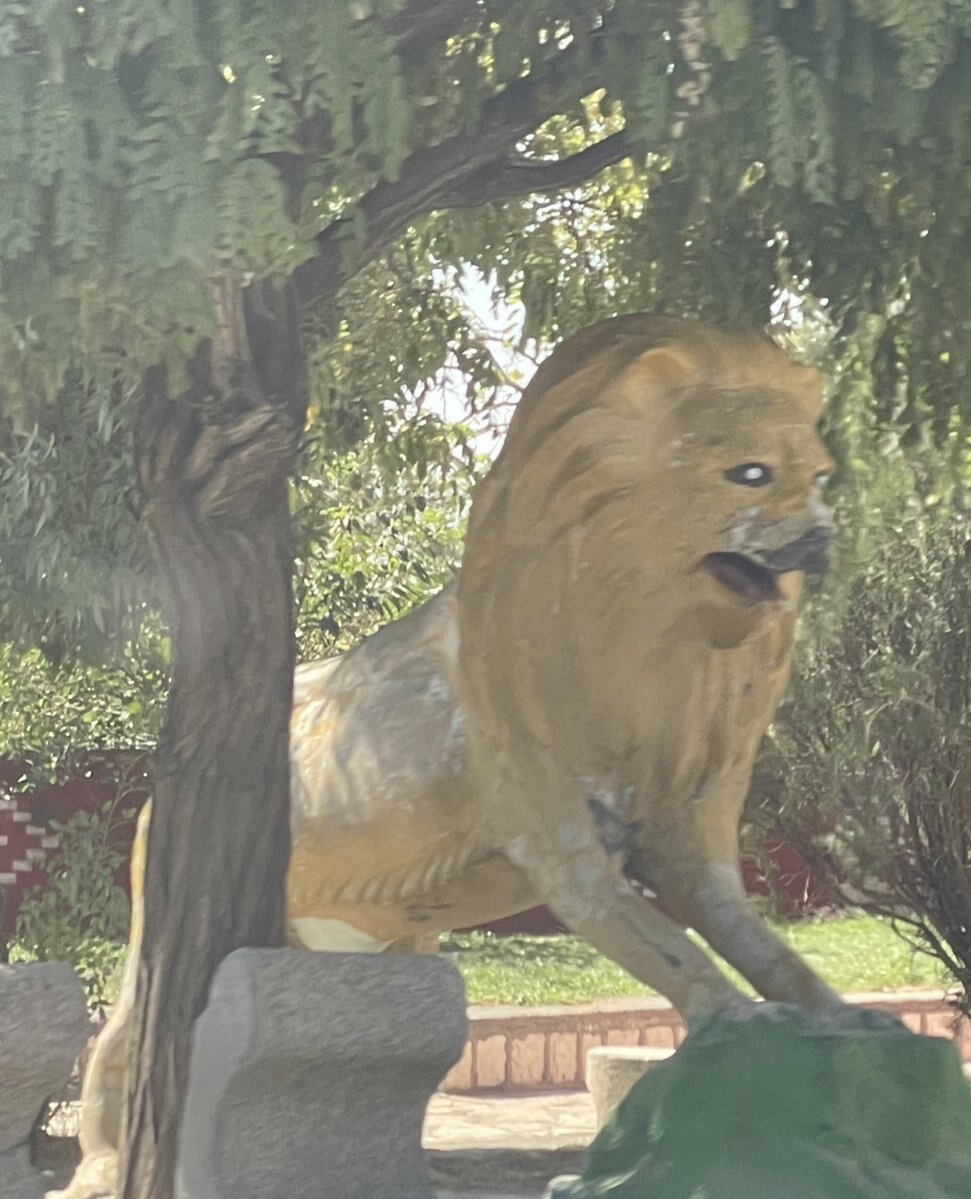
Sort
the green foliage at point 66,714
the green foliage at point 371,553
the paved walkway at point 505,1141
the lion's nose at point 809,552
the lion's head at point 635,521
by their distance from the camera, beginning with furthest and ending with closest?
the green foliage at point 66,714 < the green foliage at point 371,553 < the paved walkway at point 505,1141 < the lion's head at point 635,521 < the lion's nose at point 809,552

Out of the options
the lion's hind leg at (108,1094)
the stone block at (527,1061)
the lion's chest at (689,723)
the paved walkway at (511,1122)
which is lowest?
the paved walkway at (511,1122)

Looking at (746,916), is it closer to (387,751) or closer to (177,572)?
(387,751)

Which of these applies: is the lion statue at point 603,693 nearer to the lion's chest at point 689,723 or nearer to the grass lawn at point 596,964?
the lion's chest at point 689,723

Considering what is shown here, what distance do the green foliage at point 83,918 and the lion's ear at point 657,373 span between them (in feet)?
14.9

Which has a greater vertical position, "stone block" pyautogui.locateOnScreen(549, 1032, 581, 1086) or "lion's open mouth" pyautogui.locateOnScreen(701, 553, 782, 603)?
Answer: "lion's open mouth" pyautogui.locateOnScreen(701, 553, 782, 603)

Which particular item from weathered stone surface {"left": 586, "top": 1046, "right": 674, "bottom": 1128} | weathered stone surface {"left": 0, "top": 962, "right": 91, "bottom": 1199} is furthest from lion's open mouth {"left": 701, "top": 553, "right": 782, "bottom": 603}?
weathered stone surface {"left": 586, "top": 1046, "right": 674, "bottom": 1128}

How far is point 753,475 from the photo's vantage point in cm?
378

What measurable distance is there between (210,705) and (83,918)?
433 centimetres

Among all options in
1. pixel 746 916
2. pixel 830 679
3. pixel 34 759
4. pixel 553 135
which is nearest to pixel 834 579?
pixel 830 679

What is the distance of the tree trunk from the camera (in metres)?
3.74

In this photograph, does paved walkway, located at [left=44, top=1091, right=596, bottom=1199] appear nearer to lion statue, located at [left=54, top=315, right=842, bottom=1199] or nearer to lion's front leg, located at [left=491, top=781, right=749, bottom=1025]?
lion statue, located at [left=54, top=315, right=842, bottom=1199]

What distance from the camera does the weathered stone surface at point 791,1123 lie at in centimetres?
286

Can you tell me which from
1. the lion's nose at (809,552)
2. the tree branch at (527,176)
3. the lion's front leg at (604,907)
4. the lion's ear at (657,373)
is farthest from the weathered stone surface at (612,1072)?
the tree branch at (527,176)

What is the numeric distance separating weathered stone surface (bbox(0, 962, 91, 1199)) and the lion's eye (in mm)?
1717
